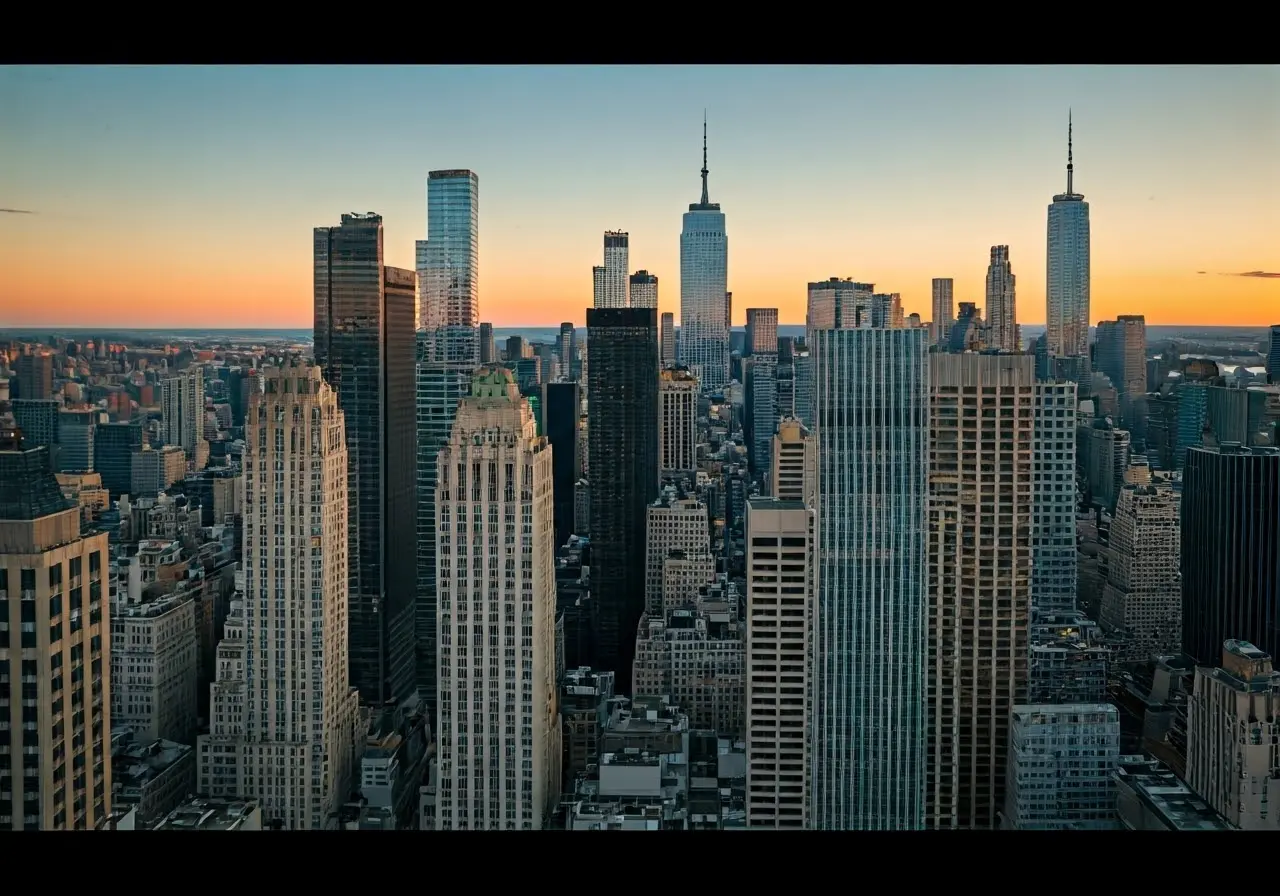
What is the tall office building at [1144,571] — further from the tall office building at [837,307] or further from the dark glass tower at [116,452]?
the dark glass tower at [116,452]

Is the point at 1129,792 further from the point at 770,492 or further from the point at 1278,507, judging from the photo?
the point at 770,492

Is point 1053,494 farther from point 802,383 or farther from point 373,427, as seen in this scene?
point 373,427

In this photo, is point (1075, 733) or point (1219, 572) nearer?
point (1075, 733)

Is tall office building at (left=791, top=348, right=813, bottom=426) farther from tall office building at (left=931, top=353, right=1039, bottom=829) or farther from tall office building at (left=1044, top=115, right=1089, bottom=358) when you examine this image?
tall office building at (left=1044, top=115, right=1089, bottom=358)

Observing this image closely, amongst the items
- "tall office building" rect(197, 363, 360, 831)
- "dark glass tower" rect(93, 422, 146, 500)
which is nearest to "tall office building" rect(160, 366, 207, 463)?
"dark glass tower" rect(93, 422, 146, 500)
